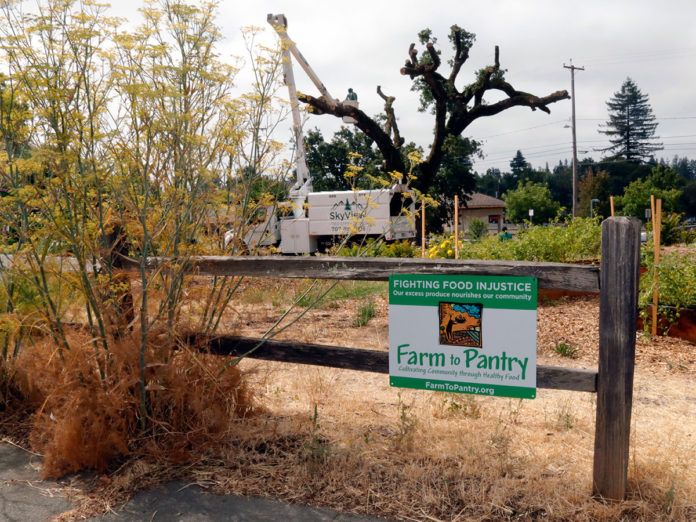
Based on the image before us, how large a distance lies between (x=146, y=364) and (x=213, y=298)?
2.10ft

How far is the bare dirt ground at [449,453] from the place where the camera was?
2.81 m

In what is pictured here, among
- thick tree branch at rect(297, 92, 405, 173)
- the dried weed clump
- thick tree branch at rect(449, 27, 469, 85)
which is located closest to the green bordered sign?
the dried weed clump

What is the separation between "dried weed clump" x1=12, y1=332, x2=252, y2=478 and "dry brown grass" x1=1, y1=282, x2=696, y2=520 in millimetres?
120

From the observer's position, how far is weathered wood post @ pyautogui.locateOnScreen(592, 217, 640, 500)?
8.74 feet

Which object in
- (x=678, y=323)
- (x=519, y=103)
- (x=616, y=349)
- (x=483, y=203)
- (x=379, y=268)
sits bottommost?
(x=678, y=323)

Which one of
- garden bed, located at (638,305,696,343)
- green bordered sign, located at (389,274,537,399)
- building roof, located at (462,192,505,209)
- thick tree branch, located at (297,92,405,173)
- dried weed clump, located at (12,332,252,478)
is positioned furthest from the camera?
building roof, located at (462,192,505,209)

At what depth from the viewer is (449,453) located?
10.9 feet

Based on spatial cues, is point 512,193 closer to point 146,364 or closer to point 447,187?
point 447,187

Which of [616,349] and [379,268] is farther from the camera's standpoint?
[379,268]

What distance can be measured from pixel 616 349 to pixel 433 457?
45.9 inches

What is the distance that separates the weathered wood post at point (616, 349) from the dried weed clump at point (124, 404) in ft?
6.94

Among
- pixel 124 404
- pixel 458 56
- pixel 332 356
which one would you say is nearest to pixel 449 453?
pixel 332 356

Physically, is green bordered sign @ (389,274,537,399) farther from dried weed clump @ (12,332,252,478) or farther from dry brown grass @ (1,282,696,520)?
dried weed clump @ (12,332,252,478)

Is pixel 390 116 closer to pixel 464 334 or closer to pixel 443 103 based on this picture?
pixel 443 103
